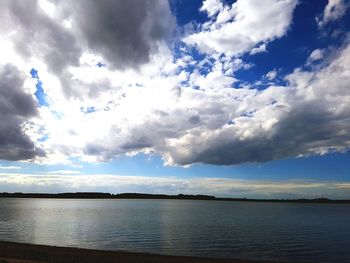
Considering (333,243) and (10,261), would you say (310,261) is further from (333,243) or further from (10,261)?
(10,261)

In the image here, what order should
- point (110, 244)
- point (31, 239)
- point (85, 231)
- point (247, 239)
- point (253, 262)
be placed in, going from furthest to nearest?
point (85, 231), point (247, 239), point (31, 239), point (110, 244), point (253, 262)

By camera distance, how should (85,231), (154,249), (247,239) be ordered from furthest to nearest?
(85,231), (247,239), (154,249)

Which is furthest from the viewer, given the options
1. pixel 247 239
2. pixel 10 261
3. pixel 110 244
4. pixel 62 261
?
pixel 247 239

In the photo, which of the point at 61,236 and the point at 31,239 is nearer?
the point at 31,239

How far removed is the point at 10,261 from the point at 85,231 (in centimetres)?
4436

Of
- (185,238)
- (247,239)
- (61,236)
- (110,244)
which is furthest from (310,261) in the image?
(61,236)

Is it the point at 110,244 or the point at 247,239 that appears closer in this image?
the point at 110,244

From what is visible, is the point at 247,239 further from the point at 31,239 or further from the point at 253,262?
the point at 31,239

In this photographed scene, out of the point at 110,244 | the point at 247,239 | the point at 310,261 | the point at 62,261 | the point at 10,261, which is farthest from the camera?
the point at 247,239

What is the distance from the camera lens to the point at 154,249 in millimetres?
49812

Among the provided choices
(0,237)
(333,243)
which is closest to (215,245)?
(333,243)

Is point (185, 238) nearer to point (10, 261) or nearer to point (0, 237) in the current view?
point (0, 237)

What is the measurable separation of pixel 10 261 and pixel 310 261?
34.6m

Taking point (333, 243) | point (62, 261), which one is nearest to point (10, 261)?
point (62, 261)
